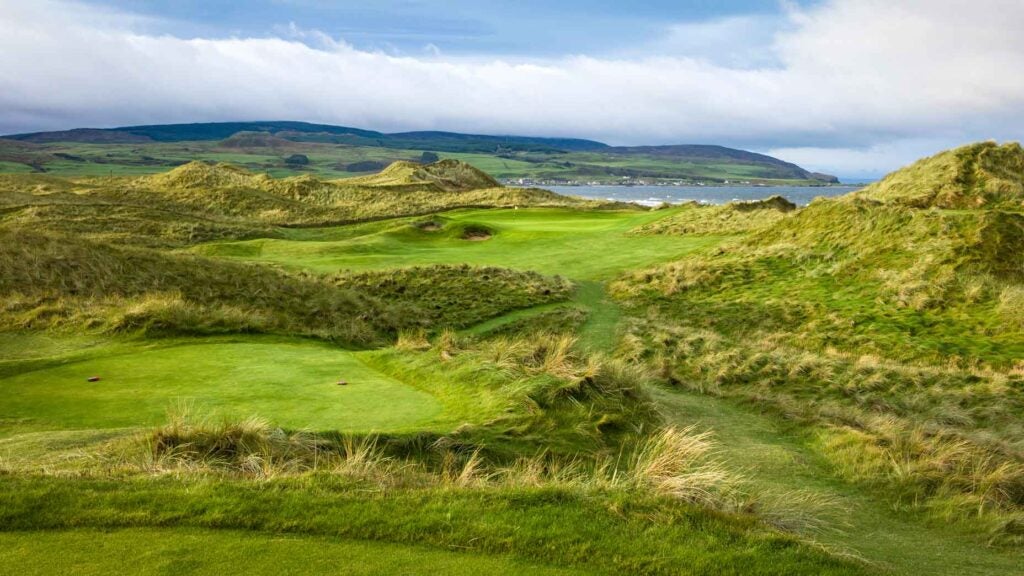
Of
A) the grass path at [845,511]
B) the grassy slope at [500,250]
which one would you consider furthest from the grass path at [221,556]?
the grassy slope at [500,250]

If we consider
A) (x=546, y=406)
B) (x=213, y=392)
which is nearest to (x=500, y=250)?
(x=546, y=406)

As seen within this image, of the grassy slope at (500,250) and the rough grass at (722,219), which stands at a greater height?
the rough grass at (722,219)

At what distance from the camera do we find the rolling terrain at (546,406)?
576cm

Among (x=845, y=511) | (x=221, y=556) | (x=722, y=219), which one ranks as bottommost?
(x=845, y=511)

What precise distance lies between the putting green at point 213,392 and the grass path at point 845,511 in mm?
4456

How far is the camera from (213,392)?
10016 mm

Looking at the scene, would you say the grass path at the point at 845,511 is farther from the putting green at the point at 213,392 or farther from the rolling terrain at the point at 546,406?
the putting green at the point at 213,392

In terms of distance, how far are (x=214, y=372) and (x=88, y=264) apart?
1013 cm

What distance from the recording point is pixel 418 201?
6231 cm

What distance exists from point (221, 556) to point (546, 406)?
574 cm

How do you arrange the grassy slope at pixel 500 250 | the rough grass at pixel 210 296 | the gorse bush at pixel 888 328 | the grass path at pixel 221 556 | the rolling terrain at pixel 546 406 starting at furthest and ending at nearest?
1. the grassy slope at pixel 500 250
2. the rough grass at pixel 210 296
3. the gorse bush at pixel 888 328
4. the rolling terrain at pixel 546 406
5. the grass path at pixel 221 556

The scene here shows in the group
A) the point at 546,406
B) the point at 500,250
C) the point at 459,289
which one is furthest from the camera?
the point at 500,250

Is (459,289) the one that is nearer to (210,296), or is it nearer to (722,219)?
Answer: (210,296)

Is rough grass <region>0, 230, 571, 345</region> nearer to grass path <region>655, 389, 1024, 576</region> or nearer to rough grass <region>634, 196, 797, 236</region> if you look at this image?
grass path <region>655, 389, 1024, 576</region>
